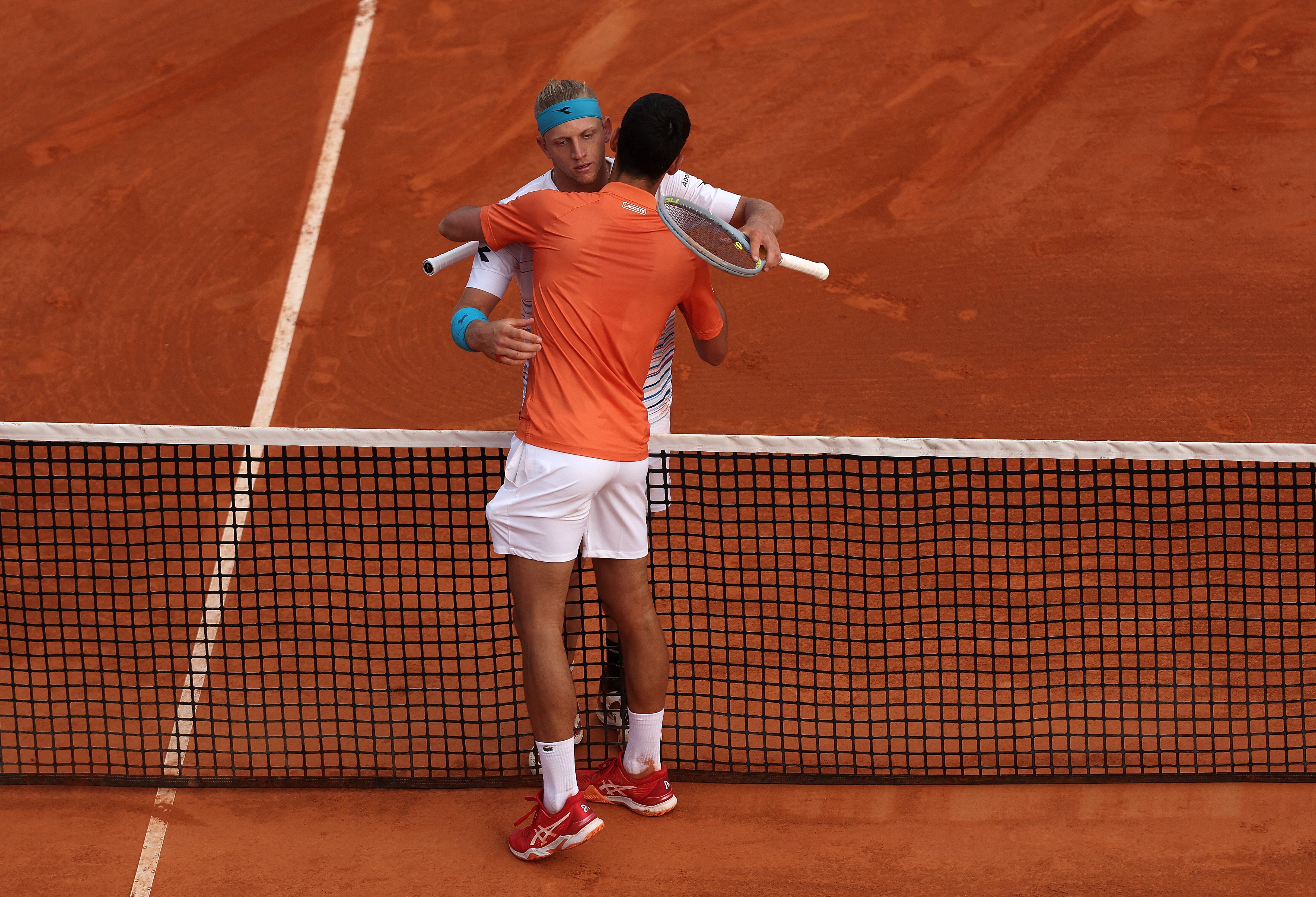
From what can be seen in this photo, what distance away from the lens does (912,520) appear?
5.92 meters

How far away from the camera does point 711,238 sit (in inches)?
146

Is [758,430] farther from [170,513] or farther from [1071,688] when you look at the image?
[170,513]

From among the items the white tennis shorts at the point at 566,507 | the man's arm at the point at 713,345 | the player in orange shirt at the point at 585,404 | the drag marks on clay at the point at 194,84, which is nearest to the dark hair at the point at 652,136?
the player in orange shirt at the point at 585,404

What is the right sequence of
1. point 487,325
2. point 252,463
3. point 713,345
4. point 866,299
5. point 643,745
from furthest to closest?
point 866,299 < point 252,463 < point 643,745 < point 713,345 < point 487,325

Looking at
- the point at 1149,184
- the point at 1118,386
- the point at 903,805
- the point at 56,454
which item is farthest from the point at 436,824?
the point at 1149,184

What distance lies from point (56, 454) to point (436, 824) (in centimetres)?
328

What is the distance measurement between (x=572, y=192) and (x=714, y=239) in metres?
0.51

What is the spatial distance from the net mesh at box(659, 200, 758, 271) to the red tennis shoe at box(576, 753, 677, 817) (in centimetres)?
189

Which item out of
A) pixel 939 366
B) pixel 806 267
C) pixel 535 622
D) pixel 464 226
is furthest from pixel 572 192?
pixel 939 366

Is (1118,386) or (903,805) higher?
(1118,386)

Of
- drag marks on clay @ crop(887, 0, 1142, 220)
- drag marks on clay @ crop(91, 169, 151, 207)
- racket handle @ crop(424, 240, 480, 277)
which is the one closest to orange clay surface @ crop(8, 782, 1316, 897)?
racket handle @ crop(424, 240, 480, 277)

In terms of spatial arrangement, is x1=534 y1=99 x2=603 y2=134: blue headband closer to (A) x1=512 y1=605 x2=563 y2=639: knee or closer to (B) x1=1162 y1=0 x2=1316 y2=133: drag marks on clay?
(A) x1=512 y1=605 x2=563 y2=639: knee

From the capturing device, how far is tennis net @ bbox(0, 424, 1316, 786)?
4789 mm

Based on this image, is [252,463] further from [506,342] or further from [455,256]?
[506,342]
